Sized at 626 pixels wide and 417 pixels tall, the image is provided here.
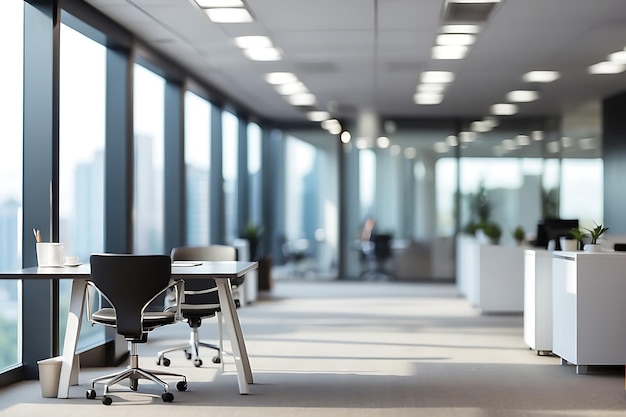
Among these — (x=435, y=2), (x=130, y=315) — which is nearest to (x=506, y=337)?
(x=435, y=2)

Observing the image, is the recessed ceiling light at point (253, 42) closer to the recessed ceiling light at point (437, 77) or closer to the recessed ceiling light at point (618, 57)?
the recessed ceiling light at point (437, 77)

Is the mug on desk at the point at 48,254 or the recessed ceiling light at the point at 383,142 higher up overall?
the recessed ceiling light at the point at 383,142

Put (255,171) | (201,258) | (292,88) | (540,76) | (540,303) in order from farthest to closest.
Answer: (255,171)
(292,88)
(540,76)
(540,303)
(201,258)

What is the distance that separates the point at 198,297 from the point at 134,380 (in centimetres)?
109

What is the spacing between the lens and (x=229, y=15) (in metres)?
7.80

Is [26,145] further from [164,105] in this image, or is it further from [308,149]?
[308,149]

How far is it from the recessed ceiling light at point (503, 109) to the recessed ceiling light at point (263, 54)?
5.12 meters

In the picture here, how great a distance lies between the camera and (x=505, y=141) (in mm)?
Answer: 15609

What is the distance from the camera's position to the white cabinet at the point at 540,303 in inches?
298

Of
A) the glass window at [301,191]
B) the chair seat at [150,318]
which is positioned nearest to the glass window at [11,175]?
the chair seat at [150,318]

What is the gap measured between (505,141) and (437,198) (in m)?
1.52

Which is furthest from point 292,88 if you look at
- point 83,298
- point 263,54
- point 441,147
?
point 83,298

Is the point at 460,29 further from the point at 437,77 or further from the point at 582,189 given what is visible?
the point at 582,189

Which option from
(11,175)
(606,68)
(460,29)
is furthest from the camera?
(606,68)
